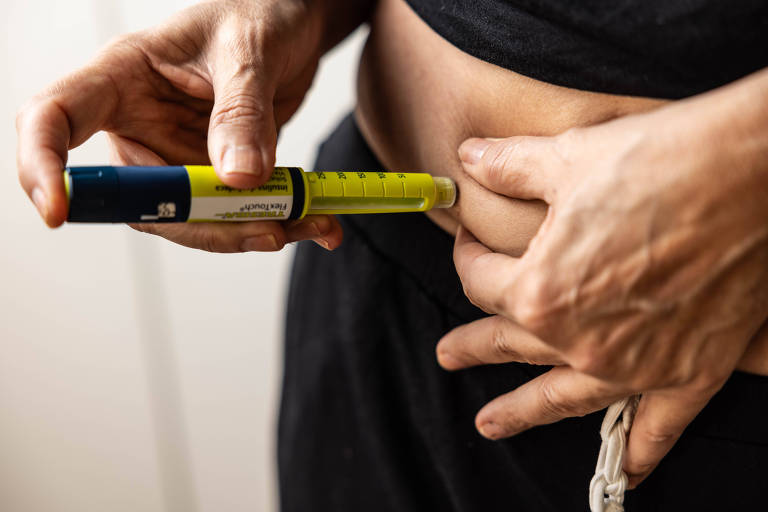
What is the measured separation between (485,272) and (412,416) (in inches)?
10.6

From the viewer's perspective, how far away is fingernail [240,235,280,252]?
506mm

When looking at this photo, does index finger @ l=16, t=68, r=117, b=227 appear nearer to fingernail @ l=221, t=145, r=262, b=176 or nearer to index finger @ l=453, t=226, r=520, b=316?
fingernail @ l=221, t=145, r=262, b=176

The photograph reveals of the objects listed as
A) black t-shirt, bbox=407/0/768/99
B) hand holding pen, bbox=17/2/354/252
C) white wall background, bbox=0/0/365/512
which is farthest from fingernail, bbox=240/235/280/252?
white wall background, bbox=0/0/365/512

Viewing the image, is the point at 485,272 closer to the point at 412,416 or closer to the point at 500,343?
the point at 500,343

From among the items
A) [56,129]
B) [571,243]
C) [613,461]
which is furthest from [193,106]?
[613,461]

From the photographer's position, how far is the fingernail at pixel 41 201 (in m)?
0.40

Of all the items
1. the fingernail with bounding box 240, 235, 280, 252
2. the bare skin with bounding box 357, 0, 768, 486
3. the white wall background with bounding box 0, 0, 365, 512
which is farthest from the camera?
the white wall background with bounding box 0, 0, 365, 512

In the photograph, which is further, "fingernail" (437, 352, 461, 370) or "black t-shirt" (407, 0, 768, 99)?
"fingernail" (437, 352, 461, 370)

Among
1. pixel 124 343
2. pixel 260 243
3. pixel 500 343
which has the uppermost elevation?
pixel 260 243

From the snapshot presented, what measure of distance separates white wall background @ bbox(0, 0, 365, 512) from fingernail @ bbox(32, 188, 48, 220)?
94cm

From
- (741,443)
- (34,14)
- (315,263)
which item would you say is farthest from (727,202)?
(34,14)

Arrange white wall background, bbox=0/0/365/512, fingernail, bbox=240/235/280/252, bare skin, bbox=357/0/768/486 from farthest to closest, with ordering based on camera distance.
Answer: white wall background, bbox=0/0/365/512, fingernail, bbox=240/235/280/252, bare skin, bbox=357/0/768/486

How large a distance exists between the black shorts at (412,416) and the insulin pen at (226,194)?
115mm

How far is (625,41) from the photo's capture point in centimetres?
44
